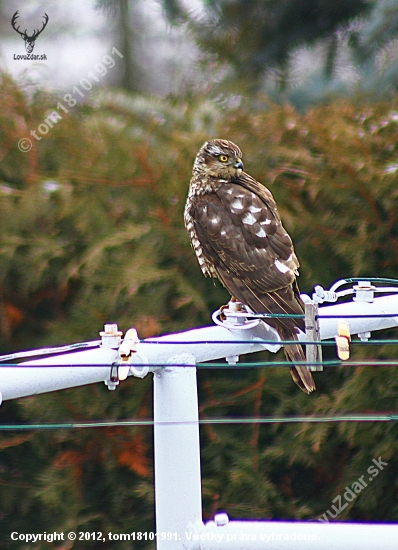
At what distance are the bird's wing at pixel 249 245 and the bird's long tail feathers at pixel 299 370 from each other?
257 mm

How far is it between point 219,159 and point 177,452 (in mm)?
1443

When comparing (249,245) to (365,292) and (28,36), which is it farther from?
(28,36)

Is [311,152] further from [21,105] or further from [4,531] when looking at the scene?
[4,531]

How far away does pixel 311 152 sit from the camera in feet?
9.55

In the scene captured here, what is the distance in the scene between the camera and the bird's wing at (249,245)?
2400mm

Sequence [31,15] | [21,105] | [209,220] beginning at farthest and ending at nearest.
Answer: [31,15] → [21,105] → [209,220]

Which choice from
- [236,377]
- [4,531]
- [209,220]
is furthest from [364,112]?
[4,531]

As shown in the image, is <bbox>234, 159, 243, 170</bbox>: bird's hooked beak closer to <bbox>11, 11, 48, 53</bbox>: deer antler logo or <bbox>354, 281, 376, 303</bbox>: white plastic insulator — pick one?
<bbox>354, 281, 376, 303</bbox>: white plastic insulator

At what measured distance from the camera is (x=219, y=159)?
9.01 feet

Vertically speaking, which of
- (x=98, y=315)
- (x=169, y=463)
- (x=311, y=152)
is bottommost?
(x=169, y=463)

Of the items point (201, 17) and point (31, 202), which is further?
point (201, 17)

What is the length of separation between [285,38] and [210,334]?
3.93 meters
